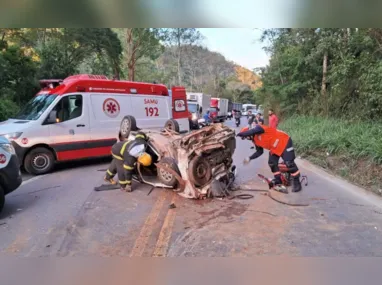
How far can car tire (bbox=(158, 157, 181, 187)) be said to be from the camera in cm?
572

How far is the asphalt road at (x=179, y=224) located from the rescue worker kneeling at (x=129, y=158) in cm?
28

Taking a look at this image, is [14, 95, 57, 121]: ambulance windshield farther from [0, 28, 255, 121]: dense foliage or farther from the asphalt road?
[0, 28, 255, 121]: dense foliage

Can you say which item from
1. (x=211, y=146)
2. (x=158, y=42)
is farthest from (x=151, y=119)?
(x=158, y=42)

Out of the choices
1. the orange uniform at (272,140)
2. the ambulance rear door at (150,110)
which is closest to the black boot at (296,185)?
the orange uniform at (272,140)

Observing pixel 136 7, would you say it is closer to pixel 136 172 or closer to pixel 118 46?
pixel 136 172

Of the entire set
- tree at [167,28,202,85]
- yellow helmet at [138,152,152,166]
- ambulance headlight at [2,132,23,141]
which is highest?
tree at [167,28,202,85]

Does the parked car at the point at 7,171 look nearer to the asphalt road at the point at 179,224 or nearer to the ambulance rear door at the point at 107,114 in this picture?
the asphalt road at the point at 179,224

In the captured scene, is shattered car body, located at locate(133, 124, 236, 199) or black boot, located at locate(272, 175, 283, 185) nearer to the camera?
shattered car body, located at locate(133, 124, 236, 199)

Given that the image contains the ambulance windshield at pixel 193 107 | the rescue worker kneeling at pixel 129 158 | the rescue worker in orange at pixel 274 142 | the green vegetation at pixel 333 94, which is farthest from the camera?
the ambulance windshield at pixel 193 107

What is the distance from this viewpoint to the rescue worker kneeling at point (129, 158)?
582cm

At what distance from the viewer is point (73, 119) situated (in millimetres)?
7691

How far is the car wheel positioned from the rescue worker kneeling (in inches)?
34.7

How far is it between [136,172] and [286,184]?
9.84 ft

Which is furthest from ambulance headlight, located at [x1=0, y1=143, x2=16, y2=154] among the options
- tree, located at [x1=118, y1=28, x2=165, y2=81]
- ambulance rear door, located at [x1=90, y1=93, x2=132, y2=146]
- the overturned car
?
tree, located at [x1=118, y1=28, x2=165, y2=81]
